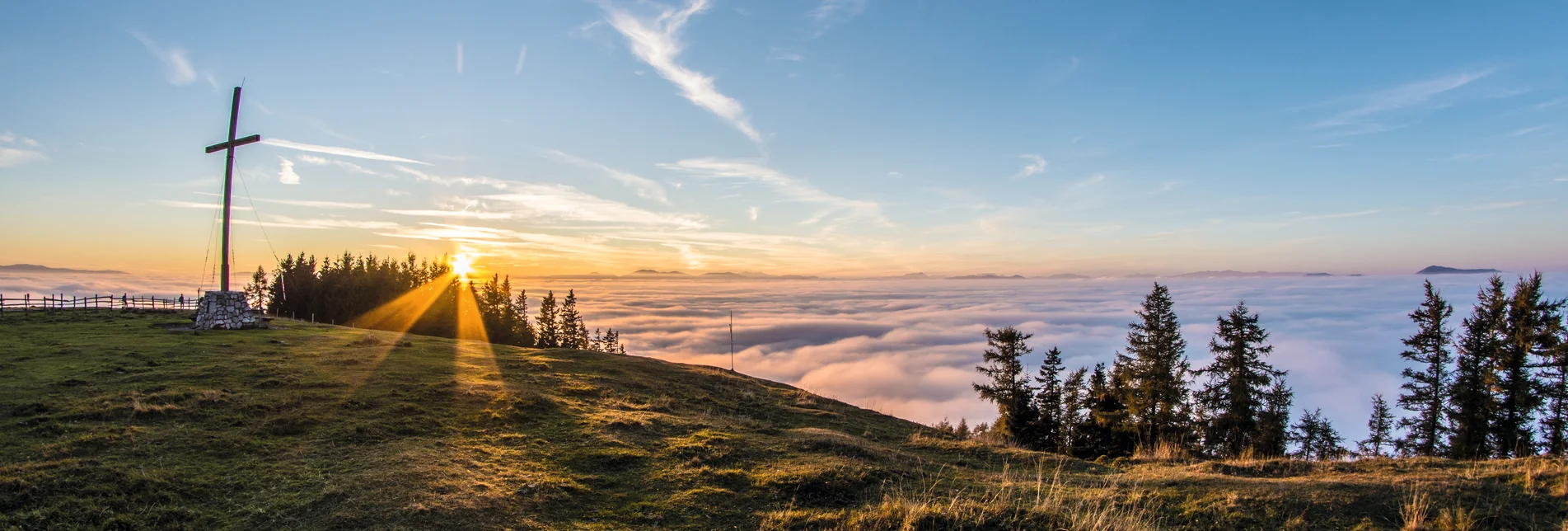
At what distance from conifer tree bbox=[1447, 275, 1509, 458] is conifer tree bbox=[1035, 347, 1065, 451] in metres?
19.4

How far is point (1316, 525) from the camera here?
25.1ft

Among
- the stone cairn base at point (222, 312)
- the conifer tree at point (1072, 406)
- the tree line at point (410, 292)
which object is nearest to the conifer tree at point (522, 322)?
the tree line at point (410, 292)

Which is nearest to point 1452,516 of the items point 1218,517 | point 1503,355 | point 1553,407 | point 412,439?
point 1218,517

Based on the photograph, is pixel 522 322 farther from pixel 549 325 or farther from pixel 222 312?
pixel 222 312

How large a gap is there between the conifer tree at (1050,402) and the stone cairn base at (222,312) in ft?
154

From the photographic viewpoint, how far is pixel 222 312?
27938 mm

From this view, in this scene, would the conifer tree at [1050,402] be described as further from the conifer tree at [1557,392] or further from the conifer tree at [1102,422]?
the conifer tree at [1557,392]

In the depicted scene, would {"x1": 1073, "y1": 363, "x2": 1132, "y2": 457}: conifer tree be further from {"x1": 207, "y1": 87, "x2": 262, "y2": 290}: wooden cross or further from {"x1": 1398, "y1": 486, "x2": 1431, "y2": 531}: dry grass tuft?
{"x1": 207, "y1": 87, "x2": 262, "y2": 290}: wooden cross

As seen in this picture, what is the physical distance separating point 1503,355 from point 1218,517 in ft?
125

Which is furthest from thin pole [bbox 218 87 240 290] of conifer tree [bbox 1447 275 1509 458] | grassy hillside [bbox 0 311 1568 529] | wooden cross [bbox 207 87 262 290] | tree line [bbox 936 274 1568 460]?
conifer tree [bbox 1447 275 1509 458]

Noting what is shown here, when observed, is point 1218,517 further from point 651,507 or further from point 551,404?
point 551,404

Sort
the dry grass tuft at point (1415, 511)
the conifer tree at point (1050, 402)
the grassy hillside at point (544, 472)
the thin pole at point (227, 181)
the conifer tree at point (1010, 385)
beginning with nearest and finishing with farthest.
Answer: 1. the dry grass tuft at point (1415, 511)
2. the grassy hillside at point (544, 472)
3. the thin pole at point (227, 181)
4. the conifer tree at point (1010, 385)
5. the conifer tree at point (1050, 402)

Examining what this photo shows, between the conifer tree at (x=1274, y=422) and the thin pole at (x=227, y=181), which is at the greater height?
the thin pole at (x=227, y=181)

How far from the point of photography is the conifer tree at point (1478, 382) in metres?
30.4
